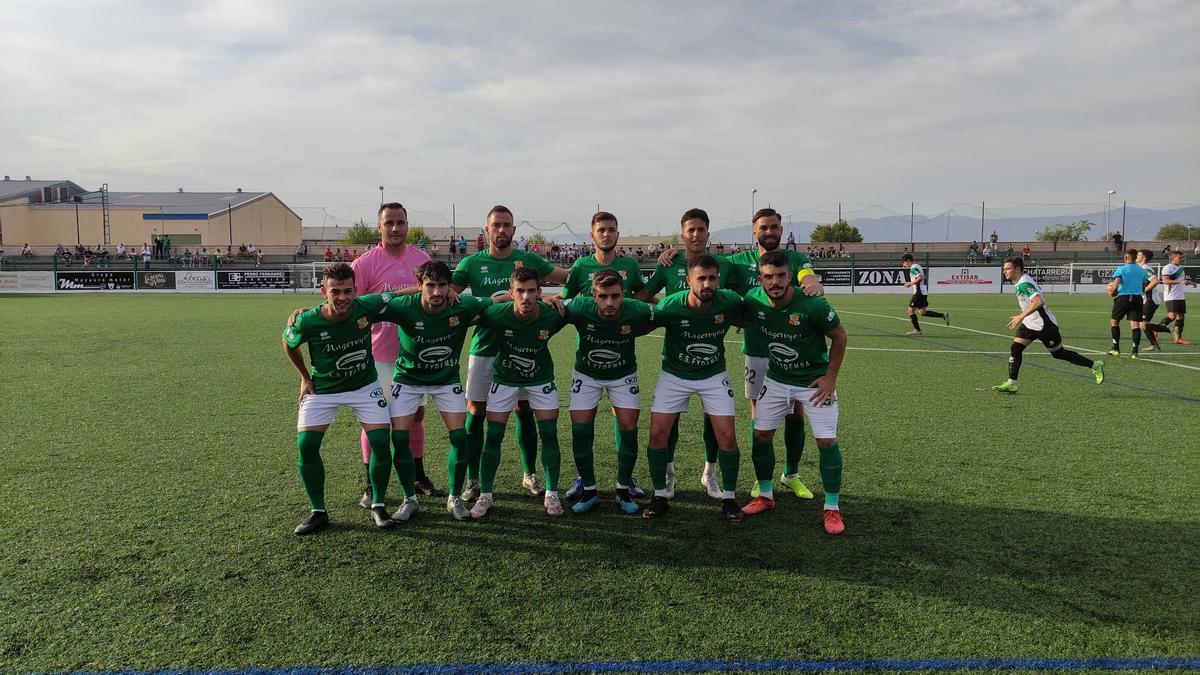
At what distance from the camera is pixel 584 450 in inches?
203

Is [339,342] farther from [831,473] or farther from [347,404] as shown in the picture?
[831,473]

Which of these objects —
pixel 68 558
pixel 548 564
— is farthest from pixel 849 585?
pixel 68 558

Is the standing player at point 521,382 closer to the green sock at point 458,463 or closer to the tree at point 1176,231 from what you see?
the green sock at point 458,463

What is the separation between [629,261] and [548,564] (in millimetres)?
2497

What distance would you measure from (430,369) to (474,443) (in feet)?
2.31

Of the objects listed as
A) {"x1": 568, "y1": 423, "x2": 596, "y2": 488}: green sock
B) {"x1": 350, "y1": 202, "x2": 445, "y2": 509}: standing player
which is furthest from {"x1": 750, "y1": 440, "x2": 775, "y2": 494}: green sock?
{"x1": 350, "y1": 202, "x2": 445, "y2": 509}: standing player

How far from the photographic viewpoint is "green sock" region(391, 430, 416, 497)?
5.02 m

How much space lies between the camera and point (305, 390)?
4.93 meters

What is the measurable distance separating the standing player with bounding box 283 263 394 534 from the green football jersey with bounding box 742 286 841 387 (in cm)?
257

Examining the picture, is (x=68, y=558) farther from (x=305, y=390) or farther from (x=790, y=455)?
(x=790, y=455)

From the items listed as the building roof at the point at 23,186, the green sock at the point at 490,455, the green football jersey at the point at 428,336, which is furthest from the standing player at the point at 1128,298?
the building roof at the point at 23,186

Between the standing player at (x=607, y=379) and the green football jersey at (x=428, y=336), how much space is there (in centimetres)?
73

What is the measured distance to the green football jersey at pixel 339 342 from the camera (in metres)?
4.77

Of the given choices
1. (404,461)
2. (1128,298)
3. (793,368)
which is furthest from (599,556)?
(1128,298)
